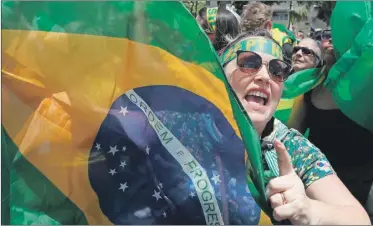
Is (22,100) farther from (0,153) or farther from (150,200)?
(150,200)

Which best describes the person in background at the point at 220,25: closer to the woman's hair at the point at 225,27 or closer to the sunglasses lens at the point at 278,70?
the woman's hair at the point at 225,27

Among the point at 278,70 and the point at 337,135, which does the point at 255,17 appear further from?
the point at 278,70

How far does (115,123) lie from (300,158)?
56 centimetres

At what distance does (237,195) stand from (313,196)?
22 centimetres

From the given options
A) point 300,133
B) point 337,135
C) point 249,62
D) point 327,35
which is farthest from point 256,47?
point 327,35

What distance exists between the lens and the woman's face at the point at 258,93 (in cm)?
173

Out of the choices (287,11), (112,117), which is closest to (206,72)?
(112,117)

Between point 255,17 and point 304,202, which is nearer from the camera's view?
point 304,202

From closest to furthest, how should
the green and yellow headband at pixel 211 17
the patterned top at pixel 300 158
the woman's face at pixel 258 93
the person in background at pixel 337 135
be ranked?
the patterned top at pixel 300 158 → the woman's face at pixel 258 93 → the person in background at pixel 337 135 → the green and yellow headband at pixel 211 17

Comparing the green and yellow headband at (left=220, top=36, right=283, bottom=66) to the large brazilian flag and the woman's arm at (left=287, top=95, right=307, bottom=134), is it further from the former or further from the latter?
the woman's arm at (left=287, top=95, right=307, bottom=134)

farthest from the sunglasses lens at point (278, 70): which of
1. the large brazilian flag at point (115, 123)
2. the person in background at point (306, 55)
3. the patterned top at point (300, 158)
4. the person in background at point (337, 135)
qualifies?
the person in background at point (306, 55)

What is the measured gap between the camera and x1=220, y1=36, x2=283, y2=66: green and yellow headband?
1.83 meters

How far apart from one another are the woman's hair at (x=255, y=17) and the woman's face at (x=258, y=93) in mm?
1484

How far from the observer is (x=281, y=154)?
1.30m
